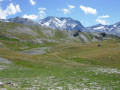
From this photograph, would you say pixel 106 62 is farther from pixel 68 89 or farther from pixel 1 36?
pixel 1 36

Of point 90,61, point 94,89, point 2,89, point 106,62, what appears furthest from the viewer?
point 90,61

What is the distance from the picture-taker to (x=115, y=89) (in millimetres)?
19062

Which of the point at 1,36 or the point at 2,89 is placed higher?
the point at 1,36

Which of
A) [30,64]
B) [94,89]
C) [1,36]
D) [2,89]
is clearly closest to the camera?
[2,89]

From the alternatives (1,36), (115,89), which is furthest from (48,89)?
(1,36)

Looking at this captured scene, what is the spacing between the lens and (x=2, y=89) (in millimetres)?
13711

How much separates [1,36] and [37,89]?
7820 inches

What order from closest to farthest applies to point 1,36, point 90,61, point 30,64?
point 30,64
point 90,61
point 1,36

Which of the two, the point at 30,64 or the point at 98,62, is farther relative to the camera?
the point at 98,62

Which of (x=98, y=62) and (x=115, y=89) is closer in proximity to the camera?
(x=115, y=89)

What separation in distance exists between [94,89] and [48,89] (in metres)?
6.14

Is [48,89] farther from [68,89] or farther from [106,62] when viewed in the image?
[106,62]

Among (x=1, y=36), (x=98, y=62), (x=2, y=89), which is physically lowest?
(x=98, y=62)

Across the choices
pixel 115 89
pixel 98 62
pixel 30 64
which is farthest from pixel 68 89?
pixel 98 62
